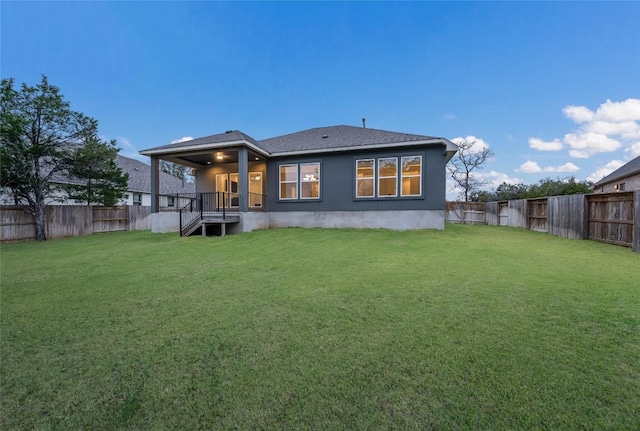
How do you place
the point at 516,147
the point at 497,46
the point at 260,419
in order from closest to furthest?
the point at 260,419, the point at 497,46, the point at 516,147

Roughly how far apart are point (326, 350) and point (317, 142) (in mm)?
11395

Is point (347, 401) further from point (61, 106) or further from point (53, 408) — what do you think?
point (61, 106)

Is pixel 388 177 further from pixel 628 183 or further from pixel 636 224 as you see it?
pixel 628 183

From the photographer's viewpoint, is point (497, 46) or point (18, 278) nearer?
point (18, 278)

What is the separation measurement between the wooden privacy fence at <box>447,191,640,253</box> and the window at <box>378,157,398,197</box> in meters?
5.88

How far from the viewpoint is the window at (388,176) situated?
442 inches

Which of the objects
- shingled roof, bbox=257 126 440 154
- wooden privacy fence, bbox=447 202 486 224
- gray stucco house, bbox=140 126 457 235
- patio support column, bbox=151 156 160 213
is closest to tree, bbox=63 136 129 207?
gray stucco house, bbox=140 126 457 235

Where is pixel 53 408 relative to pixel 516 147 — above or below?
below

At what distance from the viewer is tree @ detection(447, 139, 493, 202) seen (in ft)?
87.8

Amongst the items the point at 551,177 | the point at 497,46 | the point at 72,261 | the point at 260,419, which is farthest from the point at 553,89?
the point at 72,261

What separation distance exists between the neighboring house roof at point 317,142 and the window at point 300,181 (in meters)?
0.78

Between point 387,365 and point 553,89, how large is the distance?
2007 centimetres

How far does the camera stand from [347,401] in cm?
162

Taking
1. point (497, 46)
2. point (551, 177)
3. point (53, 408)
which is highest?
point (497, 46)
